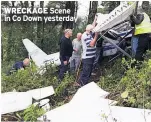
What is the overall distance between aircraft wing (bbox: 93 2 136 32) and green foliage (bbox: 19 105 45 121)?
1022 millimetres

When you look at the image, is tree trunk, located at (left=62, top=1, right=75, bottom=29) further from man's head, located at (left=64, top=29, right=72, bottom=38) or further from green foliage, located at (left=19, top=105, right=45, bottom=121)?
green foliage, located at (left=19, top=105, right=45, bottom=121)

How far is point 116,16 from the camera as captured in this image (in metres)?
5.66

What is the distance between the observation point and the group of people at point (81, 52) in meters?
5.61

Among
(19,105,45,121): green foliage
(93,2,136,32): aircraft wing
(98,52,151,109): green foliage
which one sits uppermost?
(93,2,136,32): aircraft wing

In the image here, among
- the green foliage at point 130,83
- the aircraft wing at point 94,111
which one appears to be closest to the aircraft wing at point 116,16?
the green foliage at point 130,83

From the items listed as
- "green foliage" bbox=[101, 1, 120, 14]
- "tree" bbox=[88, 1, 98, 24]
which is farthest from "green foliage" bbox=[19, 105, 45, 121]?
"green foliage" bbox=[101, 1, 120, 14]

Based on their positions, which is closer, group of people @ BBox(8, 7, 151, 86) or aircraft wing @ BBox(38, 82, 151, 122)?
aircraft wing @ BBox(38, 82, 151, 122)

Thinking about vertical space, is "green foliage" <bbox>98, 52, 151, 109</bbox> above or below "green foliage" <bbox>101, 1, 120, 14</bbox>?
below

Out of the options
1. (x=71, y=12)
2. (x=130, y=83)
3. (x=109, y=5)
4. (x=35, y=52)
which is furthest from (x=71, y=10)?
(x=130, y=83)

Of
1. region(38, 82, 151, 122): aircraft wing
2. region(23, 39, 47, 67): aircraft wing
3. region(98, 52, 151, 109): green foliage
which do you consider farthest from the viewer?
region(23, 39, 47, 67): aircraft wing

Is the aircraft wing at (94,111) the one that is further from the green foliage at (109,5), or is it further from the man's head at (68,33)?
the green foliage at (109,5)

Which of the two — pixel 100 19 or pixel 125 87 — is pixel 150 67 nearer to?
pixel 125 87

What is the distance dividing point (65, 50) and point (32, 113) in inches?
33.5

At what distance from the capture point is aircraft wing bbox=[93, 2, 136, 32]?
5621mm
